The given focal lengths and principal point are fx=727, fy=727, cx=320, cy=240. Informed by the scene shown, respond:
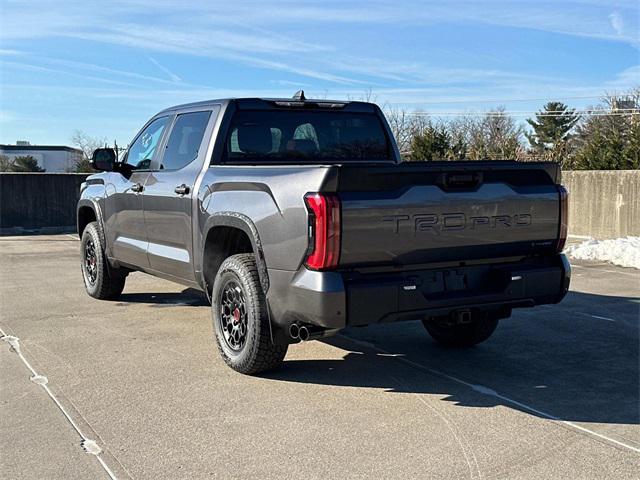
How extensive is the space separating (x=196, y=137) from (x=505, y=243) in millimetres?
2813

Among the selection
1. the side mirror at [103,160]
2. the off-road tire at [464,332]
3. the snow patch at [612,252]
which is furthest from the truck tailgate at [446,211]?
the snow patch at [612,252]

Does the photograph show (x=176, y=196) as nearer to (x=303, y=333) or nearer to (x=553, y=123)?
(x=303, y=333)

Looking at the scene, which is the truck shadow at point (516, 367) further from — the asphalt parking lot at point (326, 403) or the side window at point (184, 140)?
the side window at point (184, 140)

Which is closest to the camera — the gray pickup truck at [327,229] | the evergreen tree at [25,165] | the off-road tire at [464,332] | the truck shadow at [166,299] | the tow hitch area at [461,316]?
the gray pickup truck at [327,229]

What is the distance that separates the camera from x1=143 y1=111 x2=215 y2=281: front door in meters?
5.96

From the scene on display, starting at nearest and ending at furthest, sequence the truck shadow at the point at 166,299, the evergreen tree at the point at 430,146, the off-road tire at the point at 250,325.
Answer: the off-road tire at the point at 250,325 < the truck shadow at the point at 166,299 < the evergreen tree at the point at 430,146

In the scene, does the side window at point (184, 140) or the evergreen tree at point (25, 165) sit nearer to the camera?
the side window at point (184, 140)

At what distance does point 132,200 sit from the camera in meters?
7.04

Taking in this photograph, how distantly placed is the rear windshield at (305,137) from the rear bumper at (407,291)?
5.50 feet

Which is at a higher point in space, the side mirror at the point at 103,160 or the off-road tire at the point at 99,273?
the side mirror at the point at 103,160

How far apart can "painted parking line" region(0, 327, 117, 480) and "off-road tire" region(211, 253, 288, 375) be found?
4.09 ft

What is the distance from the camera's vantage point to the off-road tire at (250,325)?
4980 millimetres

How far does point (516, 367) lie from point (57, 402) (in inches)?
130

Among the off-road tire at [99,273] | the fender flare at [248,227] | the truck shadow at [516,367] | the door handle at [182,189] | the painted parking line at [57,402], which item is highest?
the door handle at [182,189]
